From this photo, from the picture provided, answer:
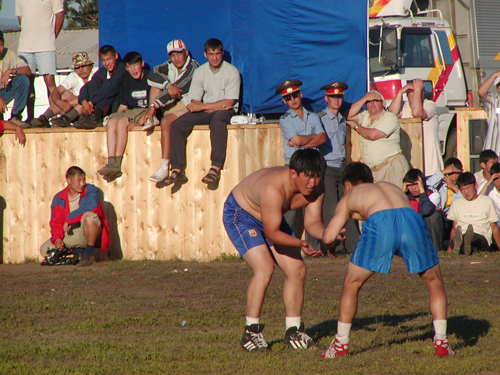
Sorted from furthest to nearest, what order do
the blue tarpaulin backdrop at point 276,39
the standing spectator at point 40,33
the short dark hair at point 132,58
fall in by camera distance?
the standing spectator at point 40,33
the blue tarpaulin backdrop at point 276,39
the short dark hair at point 132,58

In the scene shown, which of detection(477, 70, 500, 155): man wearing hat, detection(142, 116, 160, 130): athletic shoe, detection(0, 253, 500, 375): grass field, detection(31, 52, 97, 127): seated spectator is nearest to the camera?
detection(0, 253, 500, 375): grass field

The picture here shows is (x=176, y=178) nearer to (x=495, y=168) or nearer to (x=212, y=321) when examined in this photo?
(x=212, y=321)

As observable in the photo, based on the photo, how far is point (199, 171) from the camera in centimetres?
959

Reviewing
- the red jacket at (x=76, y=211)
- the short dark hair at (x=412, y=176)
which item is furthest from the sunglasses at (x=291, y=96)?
the red jacket at (x=76, y=211)

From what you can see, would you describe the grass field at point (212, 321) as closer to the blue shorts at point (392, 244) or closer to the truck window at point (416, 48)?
the blue shorts at point (392, 244)

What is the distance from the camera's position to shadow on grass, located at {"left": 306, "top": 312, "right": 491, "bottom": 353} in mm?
5426

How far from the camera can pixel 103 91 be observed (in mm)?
10148

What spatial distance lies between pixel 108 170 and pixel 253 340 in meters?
5.17

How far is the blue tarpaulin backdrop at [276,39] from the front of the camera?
1009 centimetres

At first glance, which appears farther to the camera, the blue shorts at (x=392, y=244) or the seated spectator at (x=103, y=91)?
the seated spectator at (x=103, y=91)

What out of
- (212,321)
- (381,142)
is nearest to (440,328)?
(212,321)

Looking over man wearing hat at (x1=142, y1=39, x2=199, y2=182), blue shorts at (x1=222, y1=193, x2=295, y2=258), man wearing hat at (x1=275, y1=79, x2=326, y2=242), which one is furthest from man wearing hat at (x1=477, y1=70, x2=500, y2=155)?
blue shorts at (x1=222, y1=193, x2=295, y2=258)

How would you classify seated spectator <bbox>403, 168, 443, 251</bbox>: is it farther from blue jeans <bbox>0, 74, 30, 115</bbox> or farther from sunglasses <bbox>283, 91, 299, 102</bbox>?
blue jeans <bbox>0, 74, 30, 115</bbox>

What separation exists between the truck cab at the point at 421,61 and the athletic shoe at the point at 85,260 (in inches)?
273
